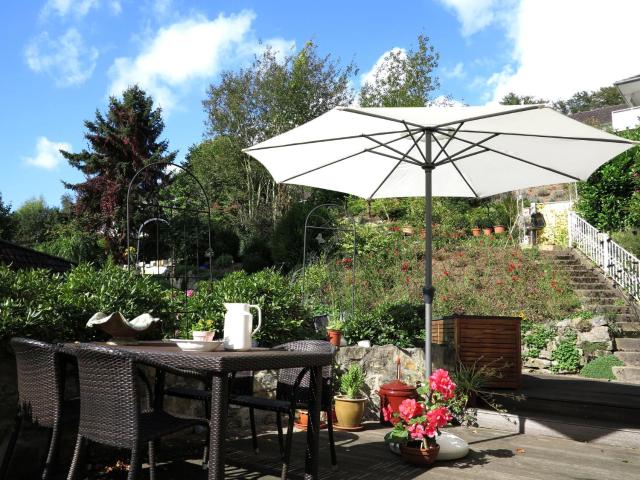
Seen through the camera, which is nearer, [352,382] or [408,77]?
[352,382]

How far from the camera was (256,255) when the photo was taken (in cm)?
1551

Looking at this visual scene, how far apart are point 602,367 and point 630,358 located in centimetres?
52

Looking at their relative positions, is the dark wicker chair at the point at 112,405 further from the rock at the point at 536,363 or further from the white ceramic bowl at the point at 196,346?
the rock at the point at 536,363

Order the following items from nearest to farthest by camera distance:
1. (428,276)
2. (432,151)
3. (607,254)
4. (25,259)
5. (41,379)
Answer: (41,379) < (428,276) < (432,151) < (25,259) < (607,254)

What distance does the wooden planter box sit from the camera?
5.89 meters

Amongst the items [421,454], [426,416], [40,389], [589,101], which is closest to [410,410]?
[426,416]

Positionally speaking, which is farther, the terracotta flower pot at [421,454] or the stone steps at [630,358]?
the stone steps at [630,358]

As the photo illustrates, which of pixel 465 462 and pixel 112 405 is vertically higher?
pixel 112 405

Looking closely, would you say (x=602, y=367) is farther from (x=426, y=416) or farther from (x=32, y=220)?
(x=32, y=220)

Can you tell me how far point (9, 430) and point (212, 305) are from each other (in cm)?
194

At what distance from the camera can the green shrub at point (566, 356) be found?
820 cm

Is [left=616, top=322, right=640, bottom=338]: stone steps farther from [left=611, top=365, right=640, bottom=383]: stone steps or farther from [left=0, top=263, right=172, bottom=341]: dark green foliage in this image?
[left=0, top=263, right=172, bottom=341]: dark green foliage

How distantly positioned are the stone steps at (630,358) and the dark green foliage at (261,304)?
5.12m

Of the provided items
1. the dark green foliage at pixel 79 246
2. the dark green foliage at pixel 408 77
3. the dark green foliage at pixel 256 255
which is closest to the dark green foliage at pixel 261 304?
the dark green foliage at pixel 256 255
